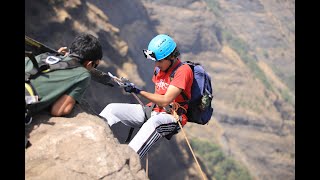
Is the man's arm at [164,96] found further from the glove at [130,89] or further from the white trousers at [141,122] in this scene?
the white trousers at [141,122]

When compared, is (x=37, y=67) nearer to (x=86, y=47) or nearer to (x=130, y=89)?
(x=86, y=47)

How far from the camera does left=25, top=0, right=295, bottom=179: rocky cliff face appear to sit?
20.8 metres

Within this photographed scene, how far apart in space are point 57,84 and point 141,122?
218 centimetres

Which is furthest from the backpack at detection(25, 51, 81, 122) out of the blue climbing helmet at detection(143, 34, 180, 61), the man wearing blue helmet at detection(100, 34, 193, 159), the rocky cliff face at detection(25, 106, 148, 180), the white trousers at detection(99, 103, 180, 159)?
the blue climbing helmet at detection(143, 34, 180, 61)

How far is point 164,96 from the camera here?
18.3ft

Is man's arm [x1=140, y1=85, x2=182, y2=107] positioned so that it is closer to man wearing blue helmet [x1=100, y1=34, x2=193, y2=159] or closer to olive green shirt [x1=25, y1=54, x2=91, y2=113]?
man wearing blue helmet [x1=100, y1=34, x2=193, y2=159]

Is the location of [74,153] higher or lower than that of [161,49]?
lower

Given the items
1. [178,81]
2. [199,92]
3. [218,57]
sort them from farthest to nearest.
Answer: [218,57] < [199,92] < [178,81]

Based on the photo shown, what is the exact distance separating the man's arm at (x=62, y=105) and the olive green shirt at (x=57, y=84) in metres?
0.06

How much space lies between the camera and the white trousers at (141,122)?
5.40 meters

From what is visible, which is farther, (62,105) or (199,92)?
(199,92)

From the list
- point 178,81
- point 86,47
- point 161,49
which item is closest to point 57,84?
point 86,47

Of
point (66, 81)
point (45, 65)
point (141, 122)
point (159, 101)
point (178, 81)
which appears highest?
point (45, 65)

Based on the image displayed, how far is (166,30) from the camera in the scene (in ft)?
167
